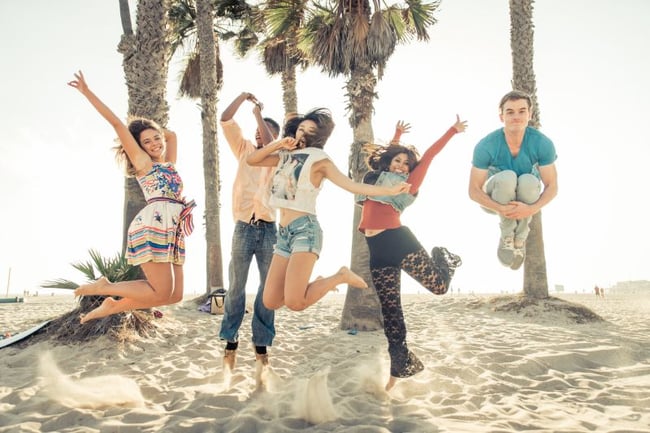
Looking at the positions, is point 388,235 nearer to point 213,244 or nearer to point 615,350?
point 615,350

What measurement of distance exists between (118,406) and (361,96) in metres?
6.93

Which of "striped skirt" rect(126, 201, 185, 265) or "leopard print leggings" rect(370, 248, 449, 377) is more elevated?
"striped skirt" rect(126, 201, 185, 265)

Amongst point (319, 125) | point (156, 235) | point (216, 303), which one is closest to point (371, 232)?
point (319, 125)

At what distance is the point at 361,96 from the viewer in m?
8.65

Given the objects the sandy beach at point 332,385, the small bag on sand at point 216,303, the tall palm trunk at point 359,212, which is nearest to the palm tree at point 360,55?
the tall palm trunk at point 359,212

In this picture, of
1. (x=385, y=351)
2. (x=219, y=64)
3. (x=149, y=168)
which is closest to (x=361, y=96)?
(x=385, y=351)

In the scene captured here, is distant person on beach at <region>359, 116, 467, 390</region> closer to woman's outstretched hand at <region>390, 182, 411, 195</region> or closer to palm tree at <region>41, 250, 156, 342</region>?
woman's outstretched hand at <region>390, 182, 411, 195</region>

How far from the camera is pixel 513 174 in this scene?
3672 mm

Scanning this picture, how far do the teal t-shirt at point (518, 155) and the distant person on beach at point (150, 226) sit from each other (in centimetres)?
268

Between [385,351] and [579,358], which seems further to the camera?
[385,351]

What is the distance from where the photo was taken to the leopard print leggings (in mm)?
3842

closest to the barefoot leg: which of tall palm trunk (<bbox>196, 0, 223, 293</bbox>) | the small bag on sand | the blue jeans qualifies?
the blue jeans

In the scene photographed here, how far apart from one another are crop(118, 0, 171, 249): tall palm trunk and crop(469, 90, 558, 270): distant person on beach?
17.1 feet

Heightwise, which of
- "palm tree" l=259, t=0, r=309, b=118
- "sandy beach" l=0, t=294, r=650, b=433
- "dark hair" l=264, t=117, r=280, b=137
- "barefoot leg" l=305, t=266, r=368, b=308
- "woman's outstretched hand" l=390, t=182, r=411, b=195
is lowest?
"sandy beach" l=0, t=294, r=650, b=433
